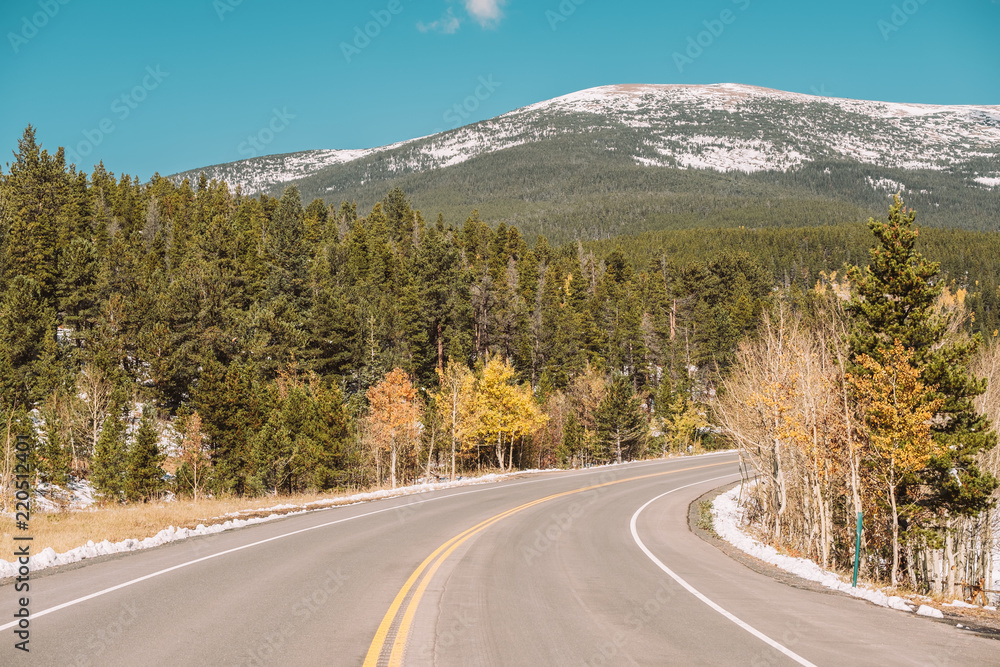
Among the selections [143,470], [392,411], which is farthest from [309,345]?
[143,470]

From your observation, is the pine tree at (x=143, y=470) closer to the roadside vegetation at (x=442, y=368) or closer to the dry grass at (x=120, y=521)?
the roadside vegetation at (x=442, y=368)

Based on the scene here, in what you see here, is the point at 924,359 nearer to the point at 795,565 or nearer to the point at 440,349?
the point at 795,565

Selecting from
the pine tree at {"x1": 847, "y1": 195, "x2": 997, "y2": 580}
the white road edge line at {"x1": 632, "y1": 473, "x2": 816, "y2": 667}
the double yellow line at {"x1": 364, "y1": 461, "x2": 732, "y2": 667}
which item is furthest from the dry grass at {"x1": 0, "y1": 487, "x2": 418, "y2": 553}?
A: the pine tree at {"x1": 847, "y1": 195, "x2": 997, "y2": 580}

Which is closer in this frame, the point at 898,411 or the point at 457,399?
the point at 898,411

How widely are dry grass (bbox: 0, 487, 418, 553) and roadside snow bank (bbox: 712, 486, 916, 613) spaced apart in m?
14.2

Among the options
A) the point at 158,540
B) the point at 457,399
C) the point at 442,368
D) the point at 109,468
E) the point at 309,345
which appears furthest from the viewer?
the point at 442,368

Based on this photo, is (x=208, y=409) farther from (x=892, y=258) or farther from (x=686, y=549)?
(x=892, y=258)

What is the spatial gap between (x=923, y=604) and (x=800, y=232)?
168581 millimetres

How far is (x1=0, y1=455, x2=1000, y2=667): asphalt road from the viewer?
21.4ft

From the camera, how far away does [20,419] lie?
26.9m

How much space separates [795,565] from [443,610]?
883cm

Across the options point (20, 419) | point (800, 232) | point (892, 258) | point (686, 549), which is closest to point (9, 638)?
point (686, 549)

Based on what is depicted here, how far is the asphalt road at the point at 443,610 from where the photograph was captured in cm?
652

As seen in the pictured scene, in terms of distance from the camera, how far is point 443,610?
8.18m
